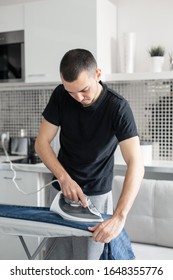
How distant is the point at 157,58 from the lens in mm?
2672

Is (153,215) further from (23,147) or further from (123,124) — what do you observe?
(23,147)

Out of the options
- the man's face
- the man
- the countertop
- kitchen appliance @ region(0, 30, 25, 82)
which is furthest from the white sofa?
kitchen appliance @ region(0, 30, 25, 82)

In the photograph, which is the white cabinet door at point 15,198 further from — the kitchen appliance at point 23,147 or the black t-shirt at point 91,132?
the black t-shirt at point 91,132

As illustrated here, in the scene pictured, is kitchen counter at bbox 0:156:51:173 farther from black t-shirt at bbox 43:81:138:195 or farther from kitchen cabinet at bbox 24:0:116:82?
black t-shirt at bbox 43:81:138:195

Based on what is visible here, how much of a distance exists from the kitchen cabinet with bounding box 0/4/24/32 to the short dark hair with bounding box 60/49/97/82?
63.6 inches

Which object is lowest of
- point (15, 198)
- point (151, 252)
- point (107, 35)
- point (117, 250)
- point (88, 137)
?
point (151, 252)

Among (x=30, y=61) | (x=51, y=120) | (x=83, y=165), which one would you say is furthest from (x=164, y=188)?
(x=30, y=61)

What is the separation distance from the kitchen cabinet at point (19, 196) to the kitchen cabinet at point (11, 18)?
3.68ft

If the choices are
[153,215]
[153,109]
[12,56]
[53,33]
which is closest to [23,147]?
[12,56]

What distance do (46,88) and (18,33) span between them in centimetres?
52

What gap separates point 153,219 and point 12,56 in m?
1.69

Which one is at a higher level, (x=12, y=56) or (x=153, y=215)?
(x=12, y=56)
